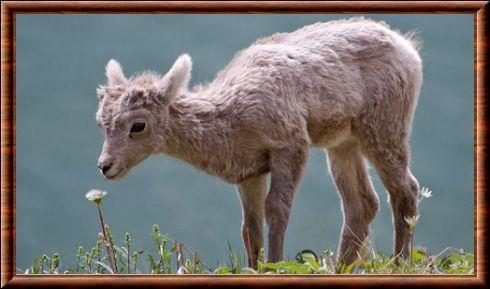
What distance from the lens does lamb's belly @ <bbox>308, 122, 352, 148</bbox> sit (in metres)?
9.66

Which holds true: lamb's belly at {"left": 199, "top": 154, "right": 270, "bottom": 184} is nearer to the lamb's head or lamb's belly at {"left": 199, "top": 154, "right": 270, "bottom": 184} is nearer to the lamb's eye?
the lamb's head

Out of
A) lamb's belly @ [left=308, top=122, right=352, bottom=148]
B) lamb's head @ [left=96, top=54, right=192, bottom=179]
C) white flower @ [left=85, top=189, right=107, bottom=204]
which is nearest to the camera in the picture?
white flower @ [left=85, top=189, right=107, bottom=204]

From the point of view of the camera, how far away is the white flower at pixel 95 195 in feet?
26.0

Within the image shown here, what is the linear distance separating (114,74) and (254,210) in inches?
77.7

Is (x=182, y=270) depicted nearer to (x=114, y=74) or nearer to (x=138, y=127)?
(x=138, y=127)

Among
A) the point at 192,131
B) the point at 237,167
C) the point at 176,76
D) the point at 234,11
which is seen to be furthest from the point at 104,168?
the point at 234,11

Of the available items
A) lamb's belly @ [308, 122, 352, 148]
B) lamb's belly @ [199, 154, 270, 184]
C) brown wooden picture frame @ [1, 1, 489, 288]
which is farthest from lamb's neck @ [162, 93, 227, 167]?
brown wooden picture frame @ [1, 1, 489, 288]

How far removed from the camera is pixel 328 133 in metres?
9.73

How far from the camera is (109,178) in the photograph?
28.8 ft

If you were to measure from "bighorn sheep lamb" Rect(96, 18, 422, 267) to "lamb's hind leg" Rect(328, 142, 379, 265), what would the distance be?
2 centimetres

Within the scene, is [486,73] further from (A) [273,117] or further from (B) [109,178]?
(B) [109,178]

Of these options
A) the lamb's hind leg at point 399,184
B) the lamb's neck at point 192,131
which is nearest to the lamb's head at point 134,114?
the lamb's neck at point 192,131
